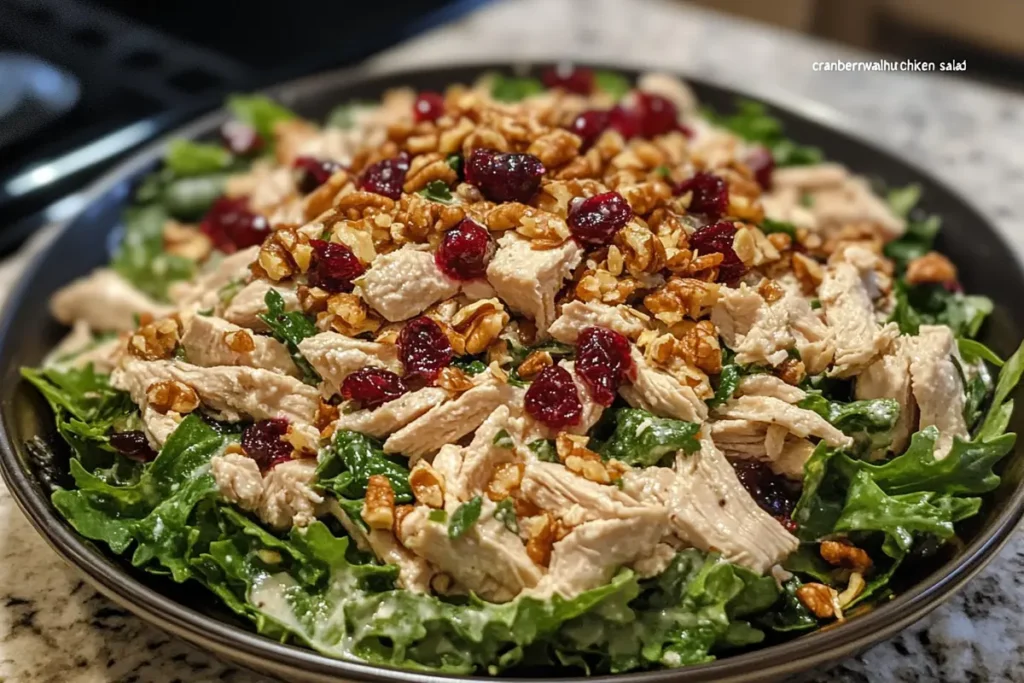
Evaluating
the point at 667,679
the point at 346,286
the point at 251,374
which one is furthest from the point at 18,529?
the point at 667,679

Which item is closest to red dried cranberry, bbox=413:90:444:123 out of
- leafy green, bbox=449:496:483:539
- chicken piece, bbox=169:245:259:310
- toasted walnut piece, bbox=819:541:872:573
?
chicken piece, bbox=169:245:259:310

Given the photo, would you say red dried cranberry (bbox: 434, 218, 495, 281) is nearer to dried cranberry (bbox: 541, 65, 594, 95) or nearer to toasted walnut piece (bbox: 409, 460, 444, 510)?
toasted walnut piece (bbox: 409, 460, 444, 510)

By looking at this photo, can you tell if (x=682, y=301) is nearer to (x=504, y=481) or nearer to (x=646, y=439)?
(x=646, y=439)

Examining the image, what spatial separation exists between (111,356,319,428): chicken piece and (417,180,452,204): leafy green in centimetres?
48

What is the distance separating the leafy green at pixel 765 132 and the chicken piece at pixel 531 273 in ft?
4.30

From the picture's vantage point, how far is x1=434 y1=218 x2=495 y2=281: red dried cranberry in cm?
179

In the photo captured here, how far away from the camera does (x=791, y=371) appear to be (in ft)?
5.95

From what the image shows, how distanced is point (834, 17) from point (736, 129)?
2.70 m

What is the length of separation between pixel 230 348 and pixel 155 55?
2434mm

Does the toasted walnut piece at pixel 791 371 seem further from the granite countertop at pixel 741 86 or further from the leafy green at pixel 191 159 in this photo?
the leafy green at pixel 191 159

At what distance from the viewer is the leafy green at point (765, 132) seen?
113 inches

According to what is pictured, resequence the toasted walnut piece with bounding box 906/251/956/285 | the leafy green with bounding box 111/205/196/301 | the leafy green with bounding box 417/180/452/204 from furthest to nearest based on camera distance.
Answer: the leafy green with bounding box 111/205/196/301 → the toasted walnut piece with bounding box 906/251/956/285 → the leafy green with bounding box 417/180/452/204

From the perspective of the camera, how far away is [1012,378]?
1886 mm

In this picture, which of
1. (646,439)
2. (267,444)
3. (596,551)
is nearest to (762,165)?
(646,439)
